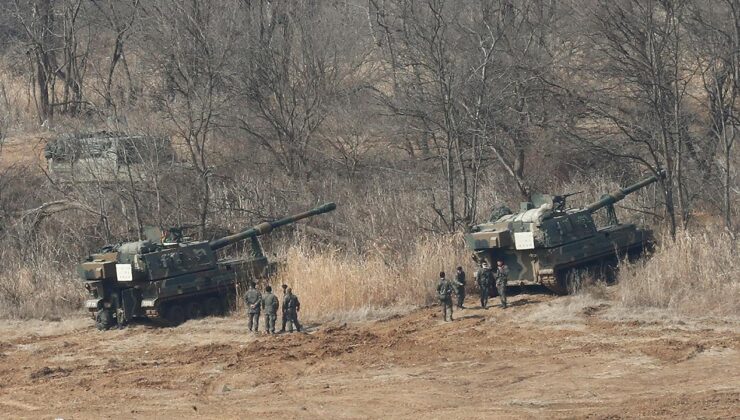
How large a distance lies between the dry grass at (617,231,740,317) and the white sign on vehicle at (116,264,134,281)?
942 cm

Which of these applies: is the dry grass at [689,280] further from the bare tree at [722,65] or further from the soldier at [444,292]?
the soldier at [444,292]

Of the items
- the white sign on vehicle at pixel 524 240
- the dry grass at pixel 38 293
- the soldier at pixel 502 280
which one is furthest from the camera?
the dry grass at pixel 38 293

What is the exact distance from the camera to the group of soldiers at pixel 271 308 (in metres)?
20.0

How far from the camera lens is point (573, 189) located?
99.2ft

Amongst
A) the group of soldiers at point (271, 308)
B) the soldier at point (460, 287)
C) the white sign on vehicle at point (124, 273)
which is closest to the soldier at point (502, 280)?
the soldier at point (460, 287)

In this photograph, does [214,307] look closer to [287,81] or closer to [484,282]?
[484,282]

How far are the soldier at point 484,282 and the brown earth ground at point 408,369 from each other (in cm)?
33

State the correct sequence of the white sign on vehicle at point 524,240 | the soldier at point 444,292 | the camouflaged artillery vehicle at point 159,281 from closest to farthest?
the soldier at point 444,292 → the white sign on vehicle at point 524,240 → the camouflaged artillery vehicle at point 159,281

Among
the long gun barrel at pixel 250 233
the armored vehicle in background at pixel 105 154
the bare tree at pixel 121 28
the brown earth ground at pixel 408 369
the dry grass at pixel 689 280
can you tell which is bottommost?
the brown earth ground at pixel 408 369

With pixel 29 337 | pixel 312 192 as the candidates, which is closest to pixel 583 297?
pixel 29 337

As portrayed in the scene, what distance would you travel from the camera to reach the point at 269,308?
65.7 ft

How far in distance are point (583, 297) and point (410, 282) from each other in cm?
348

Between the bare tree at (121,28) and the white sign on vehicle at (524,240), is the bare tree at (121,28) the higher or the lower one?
the higher one

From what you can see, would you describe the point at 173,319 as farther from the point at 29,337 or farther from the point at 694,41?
the point at 694,41
